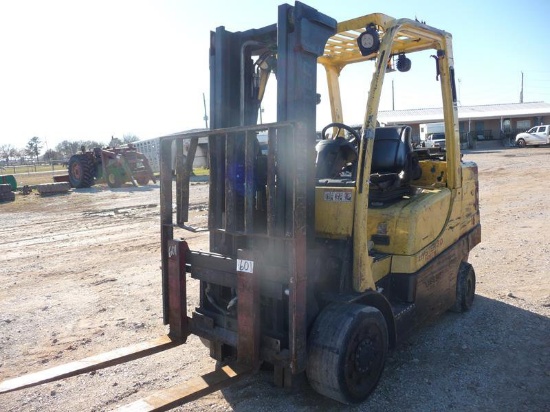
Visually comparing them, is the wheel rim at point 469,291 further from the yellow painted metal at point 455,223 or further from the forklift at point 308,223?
the forklift at point 308,223

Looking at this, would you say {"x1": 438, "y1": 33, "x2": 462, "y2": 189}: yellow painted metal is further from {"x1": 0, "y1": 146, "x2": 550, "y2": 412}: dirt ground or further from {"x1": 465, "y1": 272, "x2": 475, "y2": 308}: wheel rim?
{"x1": 0, "y1": 146, "x2": 550, "y2": 412}: dirt ground

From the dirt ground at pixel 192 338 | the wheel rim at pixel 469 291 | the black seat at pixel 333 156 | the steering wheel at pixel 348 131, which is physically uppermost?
the steering wheel at pixel 348 131

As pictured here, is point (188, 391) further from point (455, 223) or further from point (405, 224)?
point (455, 223)

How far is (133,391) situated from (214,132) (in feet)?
7.29

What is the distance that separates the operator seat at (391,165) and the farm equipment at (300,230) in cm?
1

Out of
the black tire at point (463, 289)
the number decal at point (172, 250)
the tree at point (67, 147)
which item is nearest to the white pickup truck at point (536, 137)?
the black tire at point (463, 289)

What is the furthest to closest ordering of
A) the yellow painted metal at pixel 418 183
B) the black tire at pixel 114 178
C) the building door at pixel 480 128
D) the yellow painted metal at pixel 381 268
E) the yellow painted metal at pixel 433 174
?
the building door at pixel 480 128 < the black tire at pixel 114 178 < the yellow painted metal at pixel 433 174 < the yellow painted metal at pixel 381 268 < the yellow painted metal at pixel 418 183

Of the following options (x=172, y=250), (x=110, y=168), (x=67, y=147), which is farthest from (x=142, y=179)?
(x=67, y=147)

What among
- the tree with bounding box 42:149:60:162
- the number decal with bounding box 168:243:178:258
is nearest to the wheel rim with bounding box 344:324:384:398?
the number decal with bounding box 168:243:178:258

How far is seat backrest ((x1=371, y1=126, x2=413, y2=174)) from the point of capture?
15.3 feet

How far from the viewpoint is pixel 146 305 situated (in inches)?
240

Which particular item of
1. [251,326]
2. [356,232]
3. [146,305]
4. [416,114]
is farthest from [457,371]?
[416,114]

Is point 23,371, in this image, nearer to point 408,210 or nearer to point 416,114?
point 408,210

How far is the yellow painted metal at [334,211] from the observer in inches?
150
